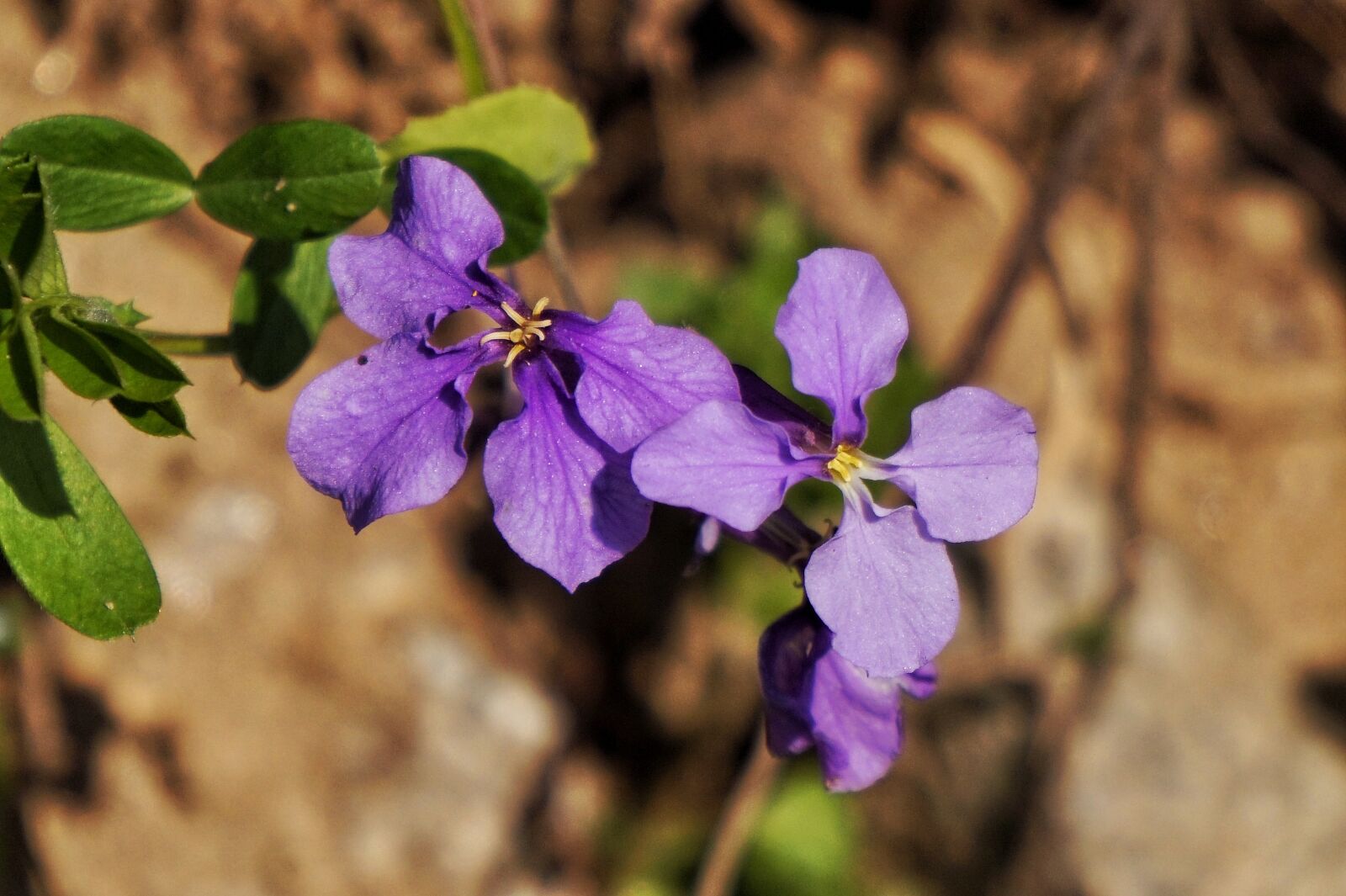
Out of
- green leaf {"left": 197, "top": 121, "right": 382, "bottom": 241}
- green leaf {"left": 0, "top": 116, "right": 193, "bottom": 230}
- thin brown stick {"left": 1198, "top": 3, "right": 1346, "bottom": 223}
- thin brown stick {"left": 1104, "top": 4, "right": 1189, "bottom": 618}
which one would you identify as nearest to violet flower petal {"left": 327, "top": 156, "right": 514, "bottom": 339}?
green leaf {"left": 197, "top": 121, "right": 382, "bottom": 241}

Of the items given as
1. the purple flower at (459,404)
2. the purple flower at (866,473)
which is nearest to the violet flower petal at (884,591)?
the purple flower at (866,473)

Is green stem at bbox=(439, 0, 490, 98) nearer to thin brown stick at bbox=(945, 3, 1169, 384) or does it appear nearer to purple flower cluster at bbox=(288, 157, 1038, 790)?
purple flower cluster at bbox=(288, 157, 1038, 790)

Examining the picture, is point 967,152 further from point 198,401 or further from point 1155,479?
point 198,401

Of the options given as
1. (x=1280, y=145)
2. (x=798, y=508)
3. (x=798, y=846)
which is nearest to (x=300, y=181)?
(x=798, y=508)

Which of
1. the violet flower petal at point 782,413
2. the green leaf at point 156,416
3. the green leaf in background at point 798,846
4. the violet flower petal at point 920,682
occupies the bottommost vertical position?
the green leaf in background at point 798,846

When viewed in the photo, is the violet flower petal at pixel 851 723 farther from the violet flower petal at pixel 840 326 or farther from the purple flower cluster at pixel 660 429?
the violet flower petal at pixel 840 326

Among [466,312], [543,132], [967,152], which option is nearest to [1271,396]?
[967,152]

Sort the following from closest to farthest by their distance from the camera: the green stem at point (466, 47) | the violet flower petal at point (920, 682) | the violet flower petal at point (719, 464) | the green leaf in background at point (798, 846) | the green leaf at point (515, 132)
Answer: the violet flower petal at point (719, 464), the violet flower petal at point (920, 682), the green leaf at point (515, 132), the green stem at point (466, 47), the green leaf in background at point (798, 846)

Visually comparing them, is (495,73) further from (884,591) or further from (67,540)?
(884,591)
